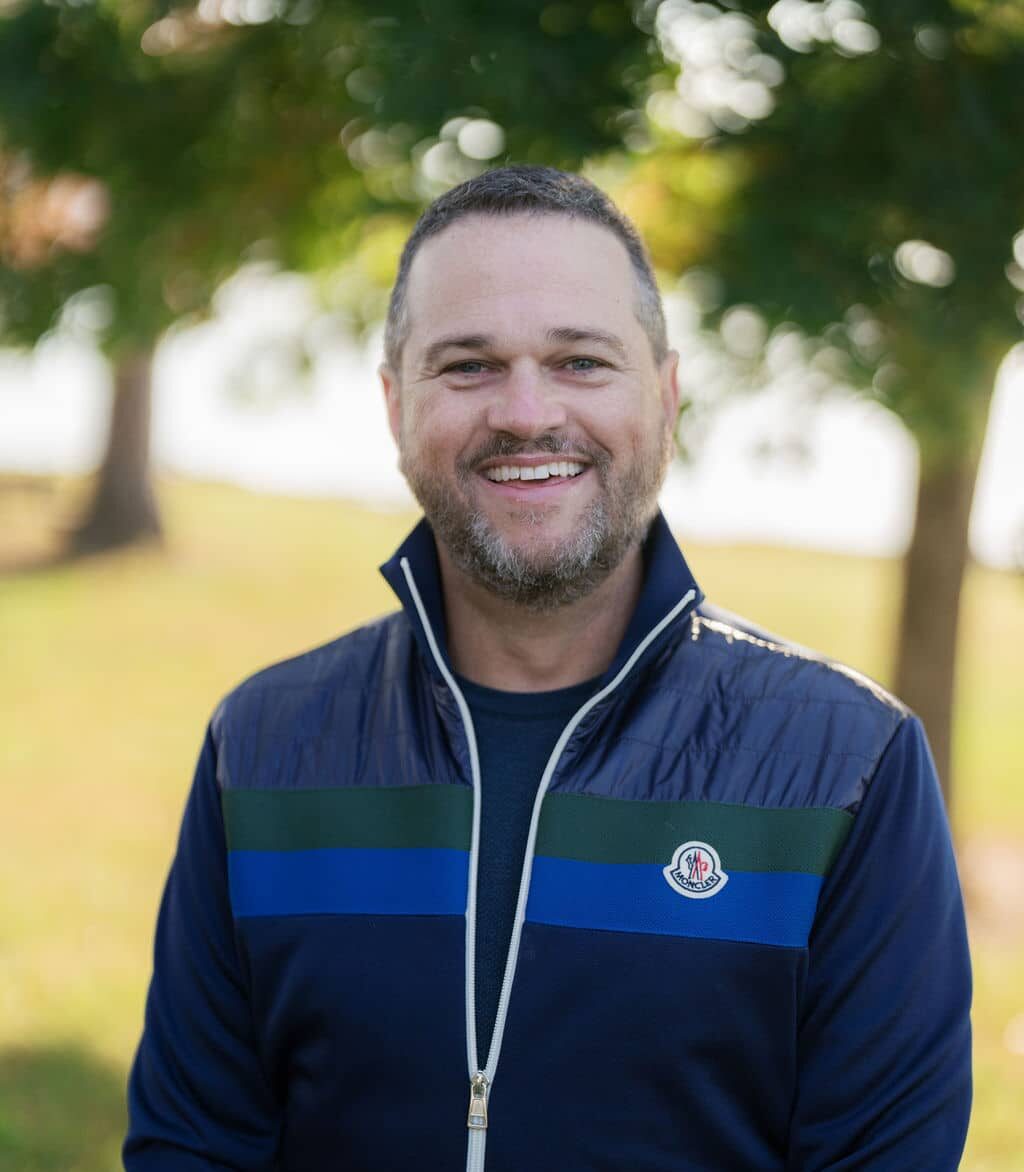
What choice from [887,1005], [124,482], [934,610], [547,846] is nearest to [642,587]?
[547,846]

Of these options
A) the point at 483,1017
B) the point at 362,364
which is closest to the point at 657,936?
the point at 483,1017

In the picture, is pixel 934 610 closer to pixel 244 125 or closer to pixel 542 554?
pixel 244 125

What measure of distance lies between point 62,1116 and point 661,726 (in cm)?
418

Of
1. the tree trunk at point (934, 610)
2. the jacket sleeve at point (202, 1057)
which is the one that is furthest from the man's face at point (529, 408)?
the tree trunk at point (934, 610)

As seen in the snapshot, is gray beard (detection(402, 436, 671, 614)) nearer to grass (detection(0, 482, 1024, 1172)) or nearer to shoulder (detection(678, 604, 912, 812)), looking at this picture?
shoulder (detection(678, 604, 912, 812))

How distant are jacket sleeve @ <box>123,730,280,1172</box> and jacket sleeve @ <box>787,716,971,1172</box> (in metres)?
0.98

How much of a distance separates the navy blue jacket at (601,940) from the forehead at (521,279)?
0.49 metres

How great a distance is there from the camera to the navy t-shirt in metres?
2.33

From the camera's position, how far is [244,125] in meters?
6.23

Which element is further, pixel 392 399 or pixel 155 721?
pixel 155 721

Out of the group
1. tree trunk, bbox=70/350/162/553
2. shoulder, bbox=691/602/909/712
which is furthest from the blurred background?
tree trunk, bbox=70/350/162/553

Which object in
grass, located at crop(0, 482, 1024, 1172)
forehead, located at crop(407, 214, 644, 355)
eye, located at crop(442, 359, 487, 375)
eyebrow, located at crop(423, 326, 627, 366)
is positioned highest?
forehead, located at crop(407, 214, 644, 355)

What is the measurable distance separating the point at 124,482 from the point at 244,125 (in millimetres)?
11974

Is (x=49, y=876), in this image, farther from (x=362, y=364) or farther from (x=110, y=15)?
(x=110, y=15)
